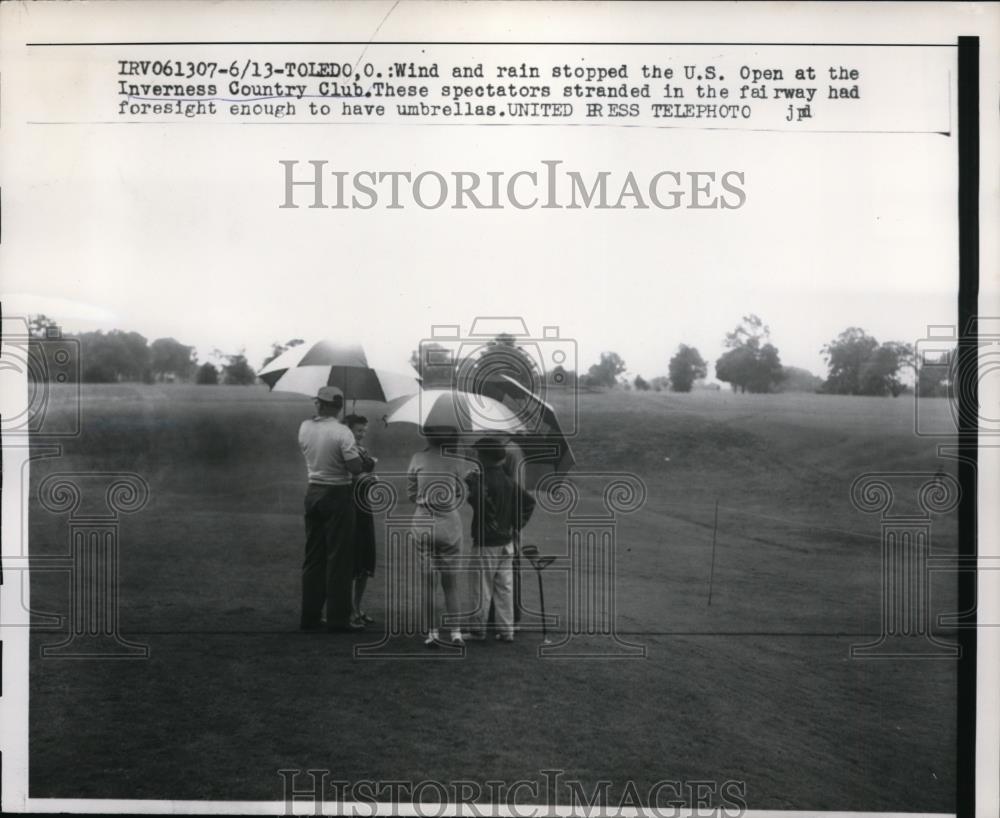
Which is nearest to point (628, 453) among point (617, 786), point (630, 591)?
point (630, 591)

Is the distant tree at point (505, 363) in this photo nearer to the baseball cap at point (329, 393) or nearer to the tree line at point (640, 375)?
the tree line at point (640, 375)

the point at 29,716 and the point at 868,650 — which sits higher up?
the point at 868,650

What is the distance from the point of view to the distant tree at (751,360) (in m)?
2.87

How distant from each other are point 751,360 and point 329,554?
69.4 inches

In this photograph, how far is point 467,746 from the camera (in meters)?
2.88

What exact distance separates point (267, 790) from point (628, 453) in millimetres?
1867

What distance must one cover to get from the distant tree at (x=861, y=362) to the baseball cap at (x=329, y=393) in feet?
5.97

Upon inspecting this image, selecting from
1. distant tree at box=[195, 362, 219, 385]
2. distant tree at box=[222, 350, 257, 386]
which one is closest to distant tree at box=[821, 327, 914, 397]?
distant tree at box=[222, 350, 257, 386]

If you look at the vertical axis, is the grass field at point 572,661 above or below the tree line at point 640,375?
below

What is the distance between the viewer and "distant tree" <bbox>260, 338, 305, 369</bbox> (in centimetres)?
290

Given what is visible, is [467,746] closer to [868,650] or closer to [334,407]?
[334,407]

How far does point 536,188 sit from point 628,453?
1062 millimetres

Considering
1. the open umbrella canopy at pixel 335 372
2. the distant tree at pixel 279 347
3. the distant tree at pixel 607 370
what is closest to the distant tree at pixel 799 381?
the distant tree at pixel 607 370

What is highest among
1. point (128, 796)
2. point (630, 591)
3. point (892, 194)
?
point (892, 194)
